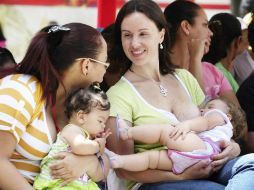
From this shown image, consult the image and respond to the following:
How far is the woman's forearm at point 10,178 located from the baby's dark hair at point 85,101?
14.0 inches

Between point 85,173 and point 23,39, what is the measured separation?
4.05m

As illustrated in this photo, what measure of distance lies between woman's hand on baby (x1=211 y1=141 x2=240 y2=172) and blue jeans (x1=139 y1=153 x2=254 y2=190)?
3 cm

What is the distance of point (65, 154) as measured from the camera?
212 centimetres

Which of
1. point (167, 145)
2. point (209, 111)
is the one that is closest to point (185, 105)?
point (209, 111)

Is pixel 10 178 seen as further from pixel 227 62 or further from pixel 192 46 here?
pixel 227 62

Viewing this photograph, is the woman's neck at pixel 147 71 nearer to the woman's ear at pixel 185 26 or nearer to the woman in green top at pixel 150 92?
the woman in green top at pixel 150 92

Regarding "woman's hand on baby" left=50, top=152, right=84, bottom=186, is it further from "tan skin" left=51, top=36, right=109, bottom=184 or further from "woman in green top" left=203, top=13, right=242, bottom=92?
"woman in green top" left=203, top=13, right=242, bottom=92

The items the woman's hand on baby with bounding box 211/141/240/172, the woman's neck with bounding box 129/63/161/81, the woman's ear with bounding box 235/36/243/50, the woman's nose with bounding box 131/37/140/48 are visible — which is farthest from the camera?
the woman's ear with bounding box 235/36/243/50

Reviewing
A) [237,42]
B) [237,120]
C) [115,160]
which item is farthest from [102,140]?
[237,42]

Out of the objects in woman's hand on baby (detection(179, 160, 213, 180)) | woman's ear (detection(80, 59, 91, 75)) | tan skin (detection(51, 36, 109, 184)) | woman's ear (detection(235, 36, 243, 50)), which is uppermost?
woman's ear (detection(80, 59, 91, 75))

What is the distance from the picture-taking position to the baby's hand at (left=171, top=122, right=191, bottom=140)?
2344 mm

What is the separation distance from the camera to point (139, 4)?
8.68 feet

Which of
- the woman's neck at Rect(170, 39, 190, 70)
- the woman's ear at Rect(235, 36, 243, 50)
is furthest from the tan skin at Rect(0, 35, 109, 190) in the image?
the woman's ear at Rect(235, 36, 243, 50)

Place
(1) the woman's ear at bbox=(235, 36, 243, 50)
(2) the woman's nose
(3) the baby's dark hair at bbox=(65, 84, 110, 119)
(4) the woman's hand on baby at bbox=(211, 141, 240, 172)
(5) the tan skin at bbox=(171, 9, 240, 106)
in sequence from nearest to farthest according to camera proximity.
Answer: (3) the baby's dark hair at bbox=(65, 84, 110, 119) < (4) the woman's hand on baby at bbox=(211, 141, 240, 172) < (2) the woman's nose < (5) the tan skin at bbox=(171, 9, 240, 106) < (1) the woman's ear at bbox=(235, 36, 243, 50)
